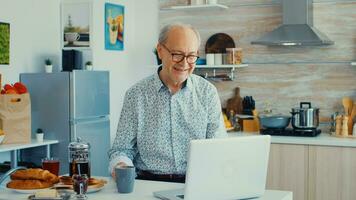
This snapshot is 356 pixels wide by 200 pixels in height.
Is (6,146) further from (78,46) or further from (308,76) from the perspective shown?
(308,76)

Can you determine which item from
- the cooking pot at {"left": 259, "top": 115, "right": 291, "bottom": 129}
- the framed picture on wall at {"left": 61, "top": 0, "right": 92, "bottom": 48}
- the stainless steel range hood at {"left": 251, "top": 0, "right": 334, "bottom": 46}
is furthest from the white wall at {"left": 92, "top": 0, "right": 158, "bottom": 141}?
the cooking pot at {"left": 259, "top": 115, "right": 291, "bottom": 129}

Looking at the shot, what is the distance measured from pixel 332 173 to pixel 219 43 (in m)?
1.72

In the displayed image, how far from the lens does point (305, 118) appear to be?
4918 mm

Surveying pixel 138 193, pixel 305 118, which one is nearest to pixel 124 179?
pixel 138 193

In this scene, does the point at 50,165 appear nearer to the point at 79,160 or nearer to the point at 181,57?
the point at 79,160

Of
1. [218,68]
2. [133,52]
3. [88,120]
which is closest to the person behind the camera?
[88,120]

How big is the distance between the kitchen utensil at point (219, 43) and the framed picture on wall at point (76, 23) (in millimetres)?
1174

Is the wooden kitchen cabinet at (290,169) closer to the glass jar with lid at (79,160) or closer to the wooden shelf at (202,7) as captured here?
the wooden shelf at (202,7)

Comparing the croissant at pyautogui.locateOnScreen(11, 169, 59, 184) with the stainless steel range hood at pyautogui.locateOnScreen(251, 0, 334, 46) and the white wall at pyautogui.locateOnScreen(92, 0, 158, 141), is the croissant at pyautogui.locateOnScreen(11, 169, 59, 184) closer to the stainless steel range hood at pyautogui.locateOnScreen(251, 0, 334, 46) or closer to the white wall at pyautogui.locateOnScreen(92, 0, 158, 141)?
the stainless steel range hood at pyautogui.locateOnScreen(251, 0, 334, 46)

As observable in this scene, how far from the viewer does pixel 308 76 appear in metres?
5.28

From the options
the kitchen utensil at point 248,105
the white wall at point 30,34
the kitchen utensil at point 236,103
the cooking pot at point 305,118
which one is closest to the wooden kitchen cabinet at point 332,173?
the cooking pot at point 305,118

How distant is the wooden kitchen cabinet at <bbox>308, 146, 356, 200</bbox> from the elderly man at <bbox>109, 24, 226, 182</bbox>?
206 cm

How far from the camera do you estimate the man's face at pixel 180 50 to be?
8.63 ft

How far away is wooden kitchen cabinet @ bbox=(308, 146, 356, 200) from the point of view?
15.0 feet
